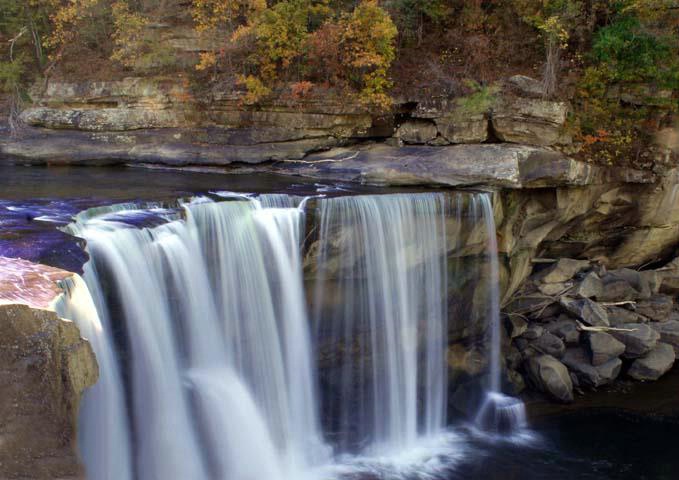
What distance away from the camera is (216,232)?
9406mm

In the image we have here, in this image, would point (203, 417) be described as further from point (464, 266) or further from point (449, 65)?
point (449, 65)

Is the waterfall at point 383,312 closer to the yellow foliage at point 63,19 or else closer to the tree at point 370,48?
the tree at point 370,48

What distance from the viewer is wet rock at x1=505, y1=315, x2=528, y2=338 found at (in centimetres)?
1266

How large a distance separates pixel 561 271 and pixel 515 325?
75.7 inches

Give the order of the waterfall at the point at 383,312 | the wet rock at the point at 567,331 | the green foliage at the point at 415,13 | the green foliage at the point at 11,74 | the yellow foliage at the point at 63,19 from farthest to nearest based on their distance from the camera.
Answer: the yellow foliage at the point at 63,19
the green foliage at the point at 11,74
the green foliage at the point at 415,13
the wet rock at the point at 567,331
the waterfall at the point at 383,312

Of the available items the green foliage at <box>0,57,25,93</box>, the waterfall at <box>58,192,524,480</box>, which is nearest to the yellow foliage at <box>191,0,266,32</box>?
the green foliage at <box>0,57,25,93</box>

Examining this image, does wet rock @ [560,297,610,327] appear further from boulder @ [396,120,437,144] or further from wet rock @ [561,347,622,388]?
boulder @ [396,120,437,144]

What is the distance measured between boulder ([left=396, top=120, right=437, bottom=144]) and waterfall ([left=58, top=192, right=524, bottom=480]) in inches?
119

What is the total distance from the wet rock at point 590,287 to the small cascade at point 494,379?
2.16m

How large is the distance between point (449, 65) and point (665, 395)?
29.4 feet

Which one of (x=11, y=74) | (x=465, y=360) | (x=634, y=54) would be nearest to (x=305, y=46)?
(x=634, y=54)

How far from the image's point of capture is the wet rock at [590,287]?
43.4 ft

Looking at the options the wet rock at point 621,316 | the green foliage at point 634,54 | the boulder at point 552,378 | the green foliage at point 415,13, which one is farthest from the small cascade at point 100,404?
the green foliage at point 634,54

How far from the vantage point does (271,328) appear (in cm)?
973
